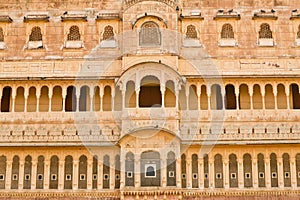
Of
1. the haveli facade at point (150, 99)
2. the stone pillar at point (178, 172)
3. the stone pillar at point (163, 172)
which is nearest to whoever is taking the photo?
the stone pillar at point (163, 172)

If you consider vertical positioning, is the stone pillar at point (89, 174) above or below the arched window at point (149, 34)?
below

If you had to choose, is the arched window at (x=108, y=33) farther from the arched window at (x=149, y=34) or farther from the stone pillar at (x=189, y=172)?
the stone pillar at (x=189, y=172)

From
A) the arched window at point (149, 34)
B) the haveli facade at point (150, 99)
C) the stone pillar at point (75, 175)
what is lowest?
the stone pillar at point (75, 175)

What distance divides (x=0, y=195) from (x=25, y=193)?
4.56 feet

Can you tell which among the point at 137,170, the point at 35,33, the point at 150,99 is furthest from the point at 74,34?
the point at 137,170

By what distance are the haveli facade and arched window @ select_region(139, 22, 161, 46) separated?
2.3 inches

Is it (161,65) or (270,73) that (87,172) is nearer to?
(161,65)

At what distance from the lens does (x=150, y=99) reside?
3431cm

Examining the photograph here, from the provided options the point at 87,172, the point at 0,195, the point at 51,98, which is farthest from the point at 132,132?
the point at 0,195

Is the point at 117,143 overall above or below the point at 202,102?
below

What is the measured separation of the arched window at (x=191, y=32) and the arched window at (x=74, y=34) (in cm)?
677

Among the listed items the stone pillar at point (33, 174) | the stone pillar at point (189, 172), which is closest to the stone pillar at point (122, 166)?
the stone pillar at point (189, 172)

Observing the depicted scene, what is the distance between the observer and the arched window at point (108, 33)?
3565 centimetres

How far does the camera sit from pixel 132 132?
3138 centimetres
